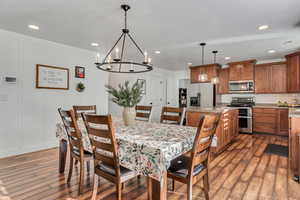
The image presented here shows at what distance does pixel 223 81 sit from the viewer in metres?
5.84

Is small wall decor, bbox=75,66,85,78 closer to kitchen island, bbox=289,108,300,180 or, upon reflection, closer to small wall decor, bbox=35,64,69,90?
small wall decor, bbox=35,64,69,90

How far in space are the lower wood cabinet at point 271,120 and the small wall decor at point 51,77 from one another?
17.6ft

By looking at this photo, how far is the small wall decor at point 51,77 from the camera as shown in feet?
11.3

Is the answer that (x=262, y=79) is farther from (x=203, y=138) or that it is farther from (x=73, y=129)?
(x=73, y=129)

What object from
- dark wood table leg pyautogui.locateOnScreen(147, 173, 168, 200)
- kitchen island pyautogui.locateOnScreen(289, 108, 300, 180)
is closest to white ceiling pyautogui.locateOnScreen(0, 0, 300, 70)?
kitchen island pyautogui.locateOnScreen(289, 108, 300, 180)

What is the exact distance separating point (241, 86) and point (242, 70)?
519 millimetres

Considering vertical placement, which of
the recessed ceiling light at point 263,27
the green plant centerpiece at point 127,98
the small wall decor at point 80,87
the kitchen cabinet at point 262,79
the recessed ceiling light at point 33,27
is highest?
the recessed ceiling light at point 33,27

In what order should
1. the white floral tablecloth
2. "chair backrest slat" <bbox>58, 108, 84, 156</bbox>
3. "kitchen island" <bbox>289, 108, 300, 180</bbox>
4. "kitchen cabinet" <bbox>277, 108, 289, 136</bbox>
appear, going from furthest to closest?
"kitchen cabinet" <bbox>277, 108, 289, 136</bbox> < "kitchen island" <bbox>289, 108, 300, 180</bbox> < "chair backrest slat" <bbox>58, 108, 84, 156</bbox> < the white floral tablecloth

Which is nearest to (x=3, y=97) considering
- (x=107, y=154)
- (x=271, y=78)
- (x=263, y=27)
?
(x=107, y=154)

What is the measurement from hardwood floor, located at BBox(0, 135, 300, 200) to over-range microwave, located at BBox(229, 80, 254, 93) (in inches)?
105

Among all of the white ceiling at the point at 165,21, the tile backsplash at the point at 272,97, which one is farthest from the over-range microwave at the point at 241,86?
the white ceiling at the point at 165,21

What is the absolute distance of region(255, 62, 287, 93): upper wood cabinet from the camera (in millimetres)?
4859

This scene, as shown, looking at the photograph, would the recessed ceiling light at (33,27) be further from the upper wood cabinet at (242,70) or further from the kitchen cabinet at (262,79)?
the kitchen cabinet at (262,79)

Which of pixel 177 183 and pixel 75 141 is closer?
pixel 75 141
